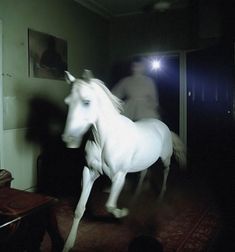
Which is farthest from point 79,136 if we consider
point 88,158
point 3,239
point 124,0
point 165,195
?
point 124,0

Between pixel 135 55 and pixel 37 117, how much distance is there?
88cm

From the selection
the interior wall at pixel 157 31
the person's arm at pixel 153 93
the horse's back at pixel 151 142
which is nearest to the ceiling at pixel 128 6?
the interior wall at pixel 157 31

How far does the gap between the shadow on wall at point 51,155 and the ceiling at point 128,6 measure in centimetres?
88

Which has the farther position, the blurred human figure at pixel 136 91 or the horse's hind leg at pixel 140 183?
the horse's hind leg at pixel 140 183

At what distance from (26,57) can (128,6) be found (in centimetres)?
85

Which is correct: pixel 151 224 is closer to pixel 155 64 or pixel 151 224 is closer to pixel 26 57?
pixel 155 64

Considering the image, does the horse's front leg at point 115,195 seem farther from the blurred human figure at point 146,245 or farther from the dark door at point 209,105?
the dark door at point 209,105

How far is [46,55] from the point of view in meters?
2.00

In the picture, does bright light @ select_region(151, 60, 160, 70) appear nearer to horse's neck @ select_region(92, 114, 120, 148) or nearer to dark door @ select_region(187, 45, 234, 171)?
dark door @ select_region(187, 45, 234, 171)

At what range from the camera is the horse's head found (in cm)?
100

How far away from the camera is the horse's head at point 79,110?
3.29ft

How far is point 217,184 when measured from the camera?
2.01 m

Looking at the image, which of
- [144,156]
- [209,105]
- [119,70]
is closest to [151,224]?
[144,156]

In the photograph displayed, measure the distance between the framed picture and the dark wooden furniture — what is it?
115cm
